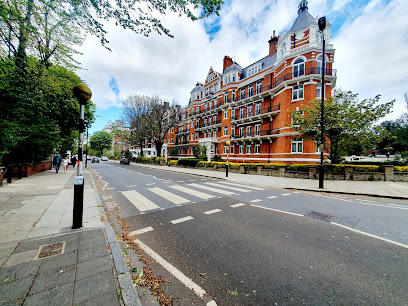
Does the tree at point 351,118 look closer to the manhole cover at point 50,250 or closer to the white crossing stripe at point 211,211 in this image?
the white crossing stripe at point 211,211

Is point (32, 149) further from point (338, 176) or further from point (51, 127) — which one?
point (338, 176)

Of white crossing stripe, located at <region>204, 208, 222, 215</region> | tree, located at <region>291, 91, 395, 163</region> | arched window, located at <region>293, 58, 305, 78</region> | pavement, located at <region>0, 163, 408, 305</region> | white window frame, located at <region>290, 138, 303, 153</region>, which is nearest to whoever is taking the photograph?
pavement, located at <region>0, 163, 408, 305</region>

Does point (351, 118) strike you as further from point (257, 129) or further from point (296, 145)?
point (257, 129)

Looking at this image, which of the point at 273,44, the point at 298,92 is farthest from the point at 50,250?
the point at 273,44

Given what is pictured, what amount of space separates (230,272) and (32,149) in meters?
18.4

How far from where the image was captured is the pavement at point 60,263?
2.04 meters

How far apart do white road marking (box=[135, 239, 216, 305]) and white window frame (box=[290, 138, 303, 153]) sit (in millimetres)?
21273

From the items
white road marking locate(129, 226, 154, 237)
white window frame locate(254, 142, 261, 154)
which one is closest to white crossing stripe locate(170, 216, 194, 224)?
white road marking locate(129, 226, 154, 237)

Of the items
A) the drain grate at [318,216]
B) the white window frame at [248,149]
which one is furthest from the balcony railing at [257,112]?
the drain grate at [318,216]

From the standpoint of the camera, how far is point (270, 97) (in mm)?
24453

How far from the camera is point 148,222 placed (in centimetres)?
486

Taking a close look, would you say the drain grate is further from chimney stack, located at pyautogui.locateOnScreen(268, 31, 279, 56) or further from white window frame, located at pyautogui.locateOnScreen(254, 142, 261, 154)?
chimney stack, located at pyautogui.locateOnScreen(268, 31, 279, 56)

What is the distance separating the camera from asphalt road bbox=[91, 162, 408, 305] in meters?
2.30

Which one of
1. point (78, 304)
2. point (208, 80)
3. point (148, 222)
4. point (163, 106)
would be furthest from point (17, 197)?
point (208, 80)
